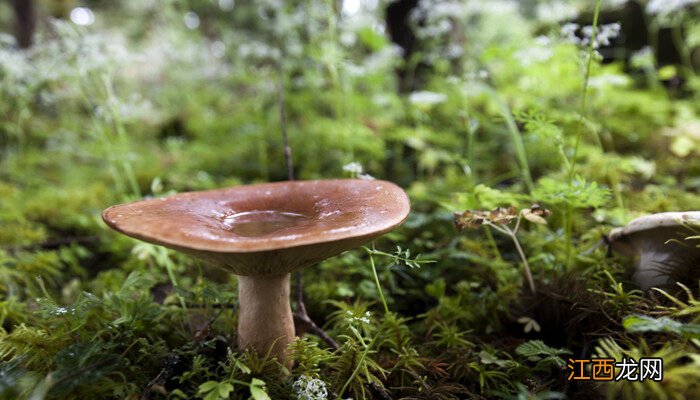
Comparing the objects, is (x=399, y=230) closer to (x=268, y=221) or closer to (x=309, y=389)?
(x=268, y=221)

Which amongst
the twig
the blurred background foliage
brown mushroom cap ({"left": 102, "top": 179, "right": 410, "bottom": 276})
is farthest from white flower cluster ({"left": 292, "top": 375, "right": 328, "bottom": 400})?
brown mushroom cap ({"left": 102, "top": 179, "right": 410, "bottom": 276})

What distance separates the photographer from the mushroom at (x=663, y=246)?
1.65 meters

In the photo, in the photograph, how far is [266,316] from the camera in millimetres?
1735

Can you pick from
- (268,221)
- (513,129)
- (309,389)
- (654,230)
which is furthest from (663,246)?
(268,221)

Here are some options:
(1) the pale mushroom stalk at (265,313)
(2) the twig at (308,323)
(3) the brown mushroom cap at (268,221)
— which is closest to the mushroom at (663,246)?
(3) the brown mushroom cap at (268,221)

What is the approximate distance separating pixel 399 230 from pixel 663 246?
1377 millimetres

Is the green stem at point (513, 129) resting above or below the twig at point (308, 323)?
above

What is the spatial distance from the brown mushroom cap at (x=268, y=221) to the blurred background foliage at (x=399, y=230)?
1.09 feet

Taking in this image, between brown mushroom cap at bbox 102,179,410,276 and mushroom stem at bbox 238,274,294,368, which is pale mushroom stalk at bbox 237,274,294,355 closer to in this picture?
mushroom stem at bbox 238,274,294,368

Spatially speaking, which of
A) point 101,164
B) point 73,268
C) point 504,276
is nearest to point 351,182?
point 504,276

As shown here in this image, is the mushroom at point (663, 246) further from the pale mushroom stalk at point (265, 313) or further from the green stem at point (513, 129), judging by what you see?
the pale mushroom stalk at point (265, 313)

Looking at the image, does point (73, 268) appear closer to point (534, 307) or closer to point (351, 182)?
point (351, 182)

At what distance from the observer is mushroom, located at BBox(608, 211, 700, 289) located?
1655 millimetres

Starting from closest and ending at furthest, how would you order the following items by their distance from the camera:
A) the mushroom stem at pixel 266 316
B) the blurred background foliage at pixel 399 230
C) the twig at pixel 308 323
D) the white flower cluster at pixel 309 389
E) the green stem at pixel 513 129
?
the white flower cluster at pixel 309 389, the blurred background foliage at pixel 399 230, the mushroom stem at pixel 266 316, the twig at pixel 308 323, the green stem at pixel 513 129
